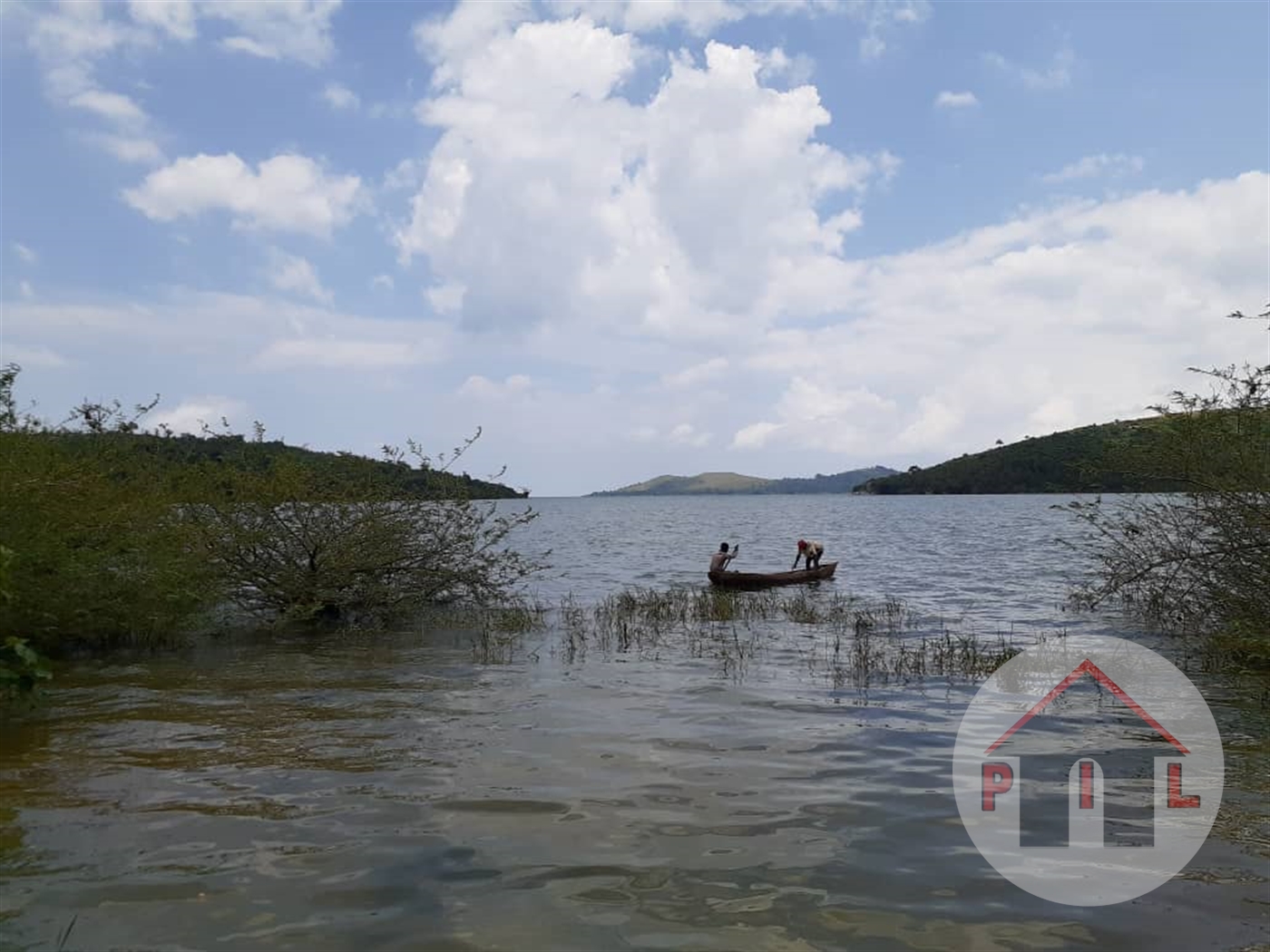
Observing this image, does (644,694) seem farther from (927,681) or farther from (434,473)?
(434,473)

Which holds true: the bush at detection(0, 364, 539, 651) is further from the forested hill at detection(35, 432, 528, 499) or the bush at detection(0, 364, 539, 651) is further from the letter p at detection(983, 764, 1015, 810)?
the letter p at detection(983, 764, 1015, 810)

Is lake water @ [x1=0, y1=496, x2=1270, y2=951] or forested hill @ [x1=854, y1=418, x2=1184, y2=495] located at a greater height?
forested hill @ [x1=854, y1=418, x2=1184, y2=495]

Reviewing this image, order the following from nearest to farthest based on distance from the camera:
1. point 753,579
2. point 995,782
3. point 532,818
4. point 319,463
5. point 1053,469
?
point 532,818 → point 995,782 → point 319,463 → point 753,579 → point 1053,469

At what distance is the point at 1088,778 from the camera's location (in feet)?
23.9

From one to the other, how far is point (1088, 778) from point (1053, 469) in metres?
95.7

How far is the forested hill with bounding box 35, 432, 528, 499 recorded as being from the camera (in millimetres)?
16562

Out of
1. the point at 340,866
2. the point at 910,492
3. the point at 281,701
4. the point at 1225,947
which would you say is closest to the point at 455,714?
the point at 281,701

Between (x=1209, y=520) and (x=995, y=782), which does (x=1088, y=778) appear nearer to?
(x=995, y=782)

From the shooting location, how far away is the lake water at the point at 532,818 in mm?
4664

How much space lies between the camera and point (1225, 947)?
14.4 ft

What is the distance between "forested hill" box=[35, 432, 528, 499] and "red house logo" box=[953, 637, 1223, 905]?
10.7m

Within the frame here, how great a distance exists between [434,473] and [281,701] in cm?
757

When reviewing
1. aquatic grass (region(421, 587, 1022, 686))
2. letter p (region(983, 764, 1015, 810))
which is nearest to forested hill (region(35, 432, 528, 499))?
aquatic grass (region(421, 587, 1022, 686))

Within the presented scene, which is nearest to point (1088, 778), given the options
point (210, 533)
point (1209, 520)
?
point (1209, 520)
